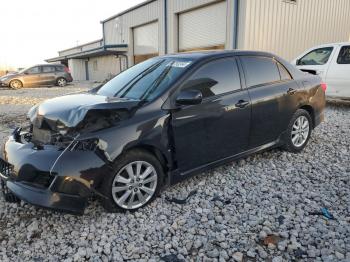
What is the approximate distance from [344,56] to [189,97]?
669cm

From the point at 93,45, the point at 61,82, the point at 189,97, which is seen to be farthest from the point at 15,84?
the point at 189,97

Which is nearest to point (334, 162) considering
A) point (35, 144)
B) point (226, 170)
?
point (226, 170)

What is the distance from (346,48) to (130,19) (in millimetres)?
15929

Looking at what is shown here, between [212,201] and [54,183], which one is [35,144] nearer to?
[54,183]

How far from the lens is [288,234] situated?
2705 mm

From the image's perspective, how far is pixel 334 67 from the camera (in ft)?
26.1

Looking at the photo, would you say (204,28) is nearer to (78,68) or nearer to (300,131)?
(300,131)

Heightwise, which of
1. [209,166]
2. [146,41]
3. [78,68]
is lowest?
[209,166]

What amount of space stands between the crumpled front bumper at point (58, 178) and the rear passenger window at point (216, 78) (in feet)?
4.39

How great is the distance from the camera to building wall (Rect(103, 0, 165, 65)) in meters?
17.1

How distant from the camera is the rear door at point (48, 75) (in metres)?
19.1

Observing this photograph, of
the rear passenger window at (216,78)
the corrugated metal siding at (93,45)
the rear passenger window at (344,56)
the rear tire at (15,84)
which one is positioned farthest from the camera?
the corrugated metal siding at (93,45)

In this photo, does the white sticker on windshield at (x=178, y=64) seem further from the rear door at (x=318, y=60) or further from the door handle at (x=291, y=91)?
the rear door at (x=318, y=60)

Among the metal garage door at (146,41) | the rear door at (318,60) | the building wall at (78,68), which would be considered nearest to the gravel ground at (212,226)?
the rear door at (318,60)
